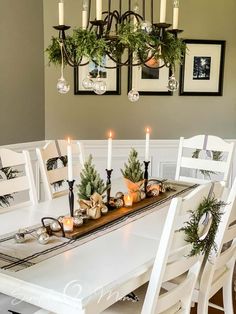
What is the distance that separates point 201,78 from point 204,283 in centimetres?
267

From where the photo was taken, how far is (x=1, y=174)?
310cm

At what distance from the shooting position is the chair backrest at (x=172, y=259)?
151 cm

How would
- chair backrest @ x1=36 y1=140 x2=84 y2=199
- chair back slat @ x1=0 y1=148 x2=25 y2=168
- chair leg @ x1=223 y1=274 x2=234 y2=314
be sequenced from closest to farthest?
chair leg @ x1=223 y1=274 x2=234 y2=314, chair back slat @ x1=0 y1=148 x2=25 y2=168, chair backrest @ x1=36 y1=140 x2=84 y2=199

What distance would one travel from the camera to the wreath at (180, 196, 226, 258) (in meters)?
1.63

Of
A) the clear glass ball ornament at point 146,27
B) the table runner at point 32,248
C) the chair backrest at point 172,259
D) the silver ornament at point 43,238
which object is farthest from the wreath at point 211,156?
the silver ornament at point 43,238

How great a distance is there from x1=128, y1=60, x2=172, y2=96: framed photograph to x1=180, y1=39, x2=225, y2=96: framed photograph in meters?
0.20

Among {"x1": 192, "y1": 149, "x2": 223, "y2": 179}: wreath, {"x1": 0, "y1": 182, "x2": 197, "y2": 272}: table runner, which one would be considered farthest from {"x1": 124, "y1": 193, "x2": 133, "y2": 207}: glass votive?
{"x1": 192, "y1": 149, "x2": 223, "y2": 179}: wreath

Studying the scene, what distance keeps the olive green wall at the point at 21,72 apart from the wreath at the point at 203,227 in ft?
7.64

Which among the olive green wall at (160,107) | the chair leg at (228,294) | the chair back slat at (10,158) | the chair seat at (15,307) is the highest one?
the olive green wall at (160,107)

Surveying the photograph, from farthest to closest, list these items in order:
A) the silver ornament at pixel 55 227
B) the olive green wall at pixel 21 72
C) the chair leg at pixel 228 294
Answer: the olive green wall at pixel 21 72 < the chair leg at pixel 228 294 < the silver ornament at pixel 55 227

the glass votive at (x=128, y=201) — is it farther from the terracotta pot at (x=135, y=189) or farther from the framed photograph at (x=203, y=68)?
Result: the framed photograph at (x=203, y=68)

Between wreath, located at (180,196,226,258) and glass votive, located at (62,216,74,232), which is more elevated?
wreath, located at (180,196,226,258)

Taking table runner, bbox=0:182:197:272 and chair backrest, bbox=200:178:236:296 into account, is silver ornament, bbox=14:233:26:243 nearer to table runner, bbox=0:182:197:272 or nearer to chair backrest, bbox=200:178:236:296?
table runner, bbox=0:182:197:272

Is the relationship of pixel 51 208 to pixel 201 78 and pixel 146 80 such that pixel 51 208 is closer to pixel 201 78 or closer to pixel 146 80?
pixel 146 80
